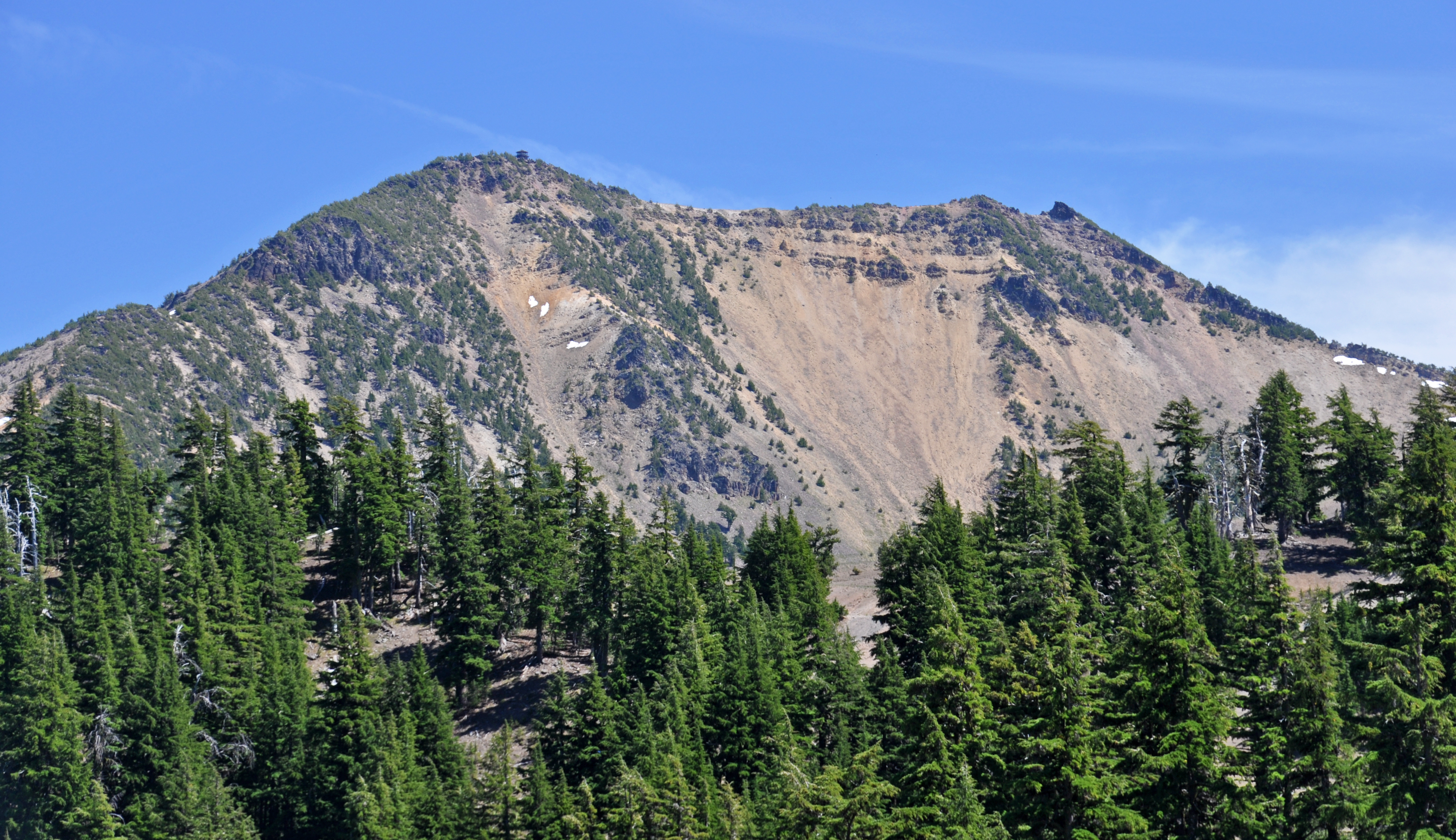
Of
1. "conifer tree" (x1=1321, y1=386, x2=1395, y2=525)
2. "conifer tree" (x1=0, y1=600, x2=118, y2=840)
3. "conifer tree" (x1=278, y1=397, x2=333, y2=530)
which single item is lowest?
"conifer tree" (x1=0, y1=600, x2=118, y2=840)

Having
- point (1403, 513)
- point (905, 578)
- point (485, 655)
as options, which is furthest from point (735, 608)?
point (1403, 513)

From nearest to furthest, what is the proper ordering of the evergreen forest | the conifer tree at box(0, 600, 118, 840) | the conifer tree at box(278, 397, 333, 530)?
the evergreen forest, the conifer tree at box(0, 600, 118, 840), the conifer tree at box(278, 397, 333, 530)

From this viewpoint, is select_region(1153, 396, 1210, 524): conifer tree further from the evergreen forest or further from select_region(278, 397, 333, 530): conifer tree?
select_region(278, 397, 333, 530): conifer tree

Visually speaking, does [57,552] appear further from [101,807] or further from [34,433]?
[101,807]

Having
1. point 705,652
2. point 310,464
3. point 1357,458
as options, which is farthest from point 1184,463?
point 310,464

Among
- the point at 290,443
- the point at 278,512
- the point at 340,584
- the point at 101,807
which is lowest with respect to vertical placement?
the point at 101,807

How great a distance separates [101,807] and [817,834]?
38.2m

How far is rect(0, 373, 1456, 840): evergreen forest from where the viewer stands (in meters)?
30.5

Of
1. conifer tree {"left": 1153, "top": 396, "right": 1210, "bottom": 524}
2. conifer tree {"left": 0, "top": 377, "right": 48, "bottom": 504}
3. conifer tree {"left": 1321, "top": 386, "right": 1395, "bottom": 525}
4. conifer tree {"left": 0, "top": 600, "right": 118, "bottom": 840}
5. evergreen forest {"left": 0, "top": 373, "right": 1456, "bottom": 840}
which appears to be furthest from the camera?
conifer tree {"left": 0, "top": 377, "right": 48, "bottom": 504}

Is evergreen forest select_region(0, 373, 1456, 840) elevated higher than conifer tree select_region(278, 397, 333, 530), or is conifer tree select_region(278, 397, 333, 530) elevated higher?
conifer tree select_region(278, 397, 333, 530)

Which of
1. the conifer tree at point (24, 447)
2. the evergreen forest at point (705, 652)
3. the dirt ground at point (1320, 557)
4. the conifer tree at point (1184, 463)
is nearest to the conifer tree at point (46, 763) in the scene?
the evergreen forest at point (705, 652)

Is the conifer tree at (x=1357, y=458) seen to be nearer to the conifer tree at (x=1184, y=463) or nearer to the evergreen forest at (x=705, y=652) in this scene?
the evergreen forest at (x=705, y=652)

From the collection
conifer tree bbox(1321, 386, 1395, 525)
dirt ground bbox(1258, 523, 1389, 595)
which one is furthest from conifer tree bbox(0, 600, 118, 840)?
conifer tree bbox(1321, 386, 1395, 525)

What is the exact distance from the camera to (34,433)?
3083 inches
